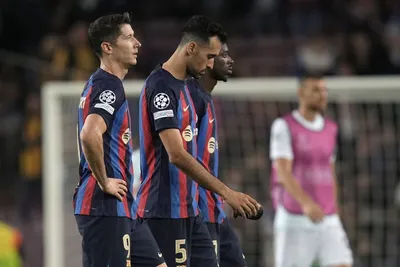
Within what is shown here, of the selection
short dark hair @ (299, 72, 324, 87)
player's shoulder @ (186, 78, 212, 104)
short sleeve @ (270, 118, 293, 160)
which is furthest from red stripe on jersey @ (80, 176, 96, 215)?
short dark hair @ (299, 72, 324, 87)

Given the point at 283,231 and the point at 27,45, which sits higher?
the point at 27,45

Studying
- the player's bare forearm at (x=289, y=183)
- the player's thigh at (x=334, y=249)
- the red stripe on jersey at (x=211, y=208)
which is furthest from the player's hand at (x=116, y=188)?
the player's thigh at (x=334, y=249)

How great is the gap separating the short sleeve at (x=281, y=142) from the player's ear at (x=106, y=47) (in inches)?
125

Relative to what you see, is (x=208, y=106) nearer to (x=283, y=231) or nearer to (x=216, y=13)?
(x=283, y=231)

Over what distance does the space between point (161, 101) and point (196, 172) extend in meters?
0.47

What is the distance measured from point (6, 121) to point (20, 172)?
87 centimetres

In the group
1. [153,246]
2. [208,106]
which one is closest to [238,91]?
[208,106]

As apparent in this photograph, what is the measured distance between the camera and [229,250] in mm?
7258

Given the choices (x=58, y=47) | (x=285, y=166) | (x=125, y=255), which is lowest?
(x=125, y=255)

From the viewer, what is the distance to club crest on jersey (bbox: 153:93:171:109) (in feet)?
21.0

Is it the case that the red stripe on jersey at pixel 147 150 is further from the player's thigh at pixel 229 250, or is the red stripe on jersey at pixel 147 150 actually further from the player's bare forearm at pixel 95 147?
the player's thigh at pixel 229 250

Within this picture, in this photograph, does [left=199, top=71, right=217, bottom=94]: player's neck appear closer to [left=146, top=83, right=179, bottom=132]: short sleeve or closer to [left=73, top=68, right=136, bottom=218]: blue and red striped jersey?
[left=146, top=83, right=179, bottom=132]: short sleeve

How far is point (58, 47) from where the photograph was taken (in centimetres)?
1452

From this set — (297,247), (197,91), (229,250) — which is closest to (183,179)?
(197,91)
